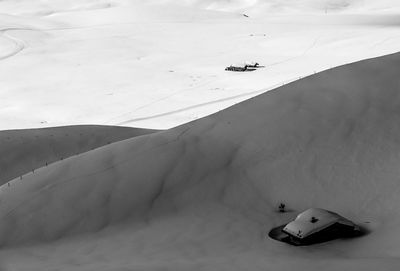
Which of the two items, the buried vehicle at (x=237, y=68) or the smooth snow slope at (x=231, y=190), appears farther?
the buried vehicle at (x=237, y=68)

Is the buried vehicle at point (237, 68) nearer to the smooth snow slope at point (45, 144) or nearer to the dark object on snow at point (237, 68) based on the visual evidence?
the dark object on snow at point (237, 68)

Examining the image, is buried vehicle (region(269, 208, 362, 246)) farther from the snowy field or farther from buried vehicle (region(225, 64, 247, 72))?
buried vehicle (region(225, 64, 247, 72))

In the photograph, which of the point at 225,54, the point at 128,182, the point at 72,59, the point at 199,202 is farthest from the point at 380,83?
the point at 72,59

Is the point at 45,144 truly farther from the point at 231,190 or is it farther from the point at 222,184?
the point at 231,190

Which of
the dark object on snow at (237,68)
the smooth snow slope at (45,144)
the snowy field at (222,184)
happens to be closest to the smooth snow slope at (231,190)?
the snowy field at (222,184)

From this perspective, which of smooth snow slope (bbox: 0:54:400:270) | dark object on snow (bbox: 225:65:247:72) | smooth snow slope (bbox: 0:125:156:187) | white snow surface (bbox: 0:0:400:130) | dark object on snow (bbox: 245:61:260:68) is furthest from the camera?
dark object on snow (bbox: 245:61:260:68)

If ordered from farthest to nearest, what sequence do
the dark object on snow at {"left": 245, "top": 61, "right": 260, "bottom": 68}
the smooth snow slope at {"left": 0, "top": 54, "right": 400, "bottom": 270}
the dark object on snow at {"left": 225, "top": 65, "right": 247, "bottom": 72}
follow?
the dark object on snow at {"left": 245, "top": 61, "right": 260, "bottom": 68} → the dark object on snow at {"left": 225, "top": 65, "right": 247, "bottom": 72} → the smooth snow slope at {"left": 0, "top": 54, "right": 400, "bottom": 270}

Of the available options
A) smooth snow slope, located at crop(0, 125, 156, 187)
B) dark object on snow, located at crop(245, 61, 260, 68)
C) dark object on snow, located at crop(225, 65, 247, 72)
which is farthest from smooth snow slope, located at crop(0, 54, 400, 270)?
dark object on snow, located at crop(245, 61, 260, 68)
